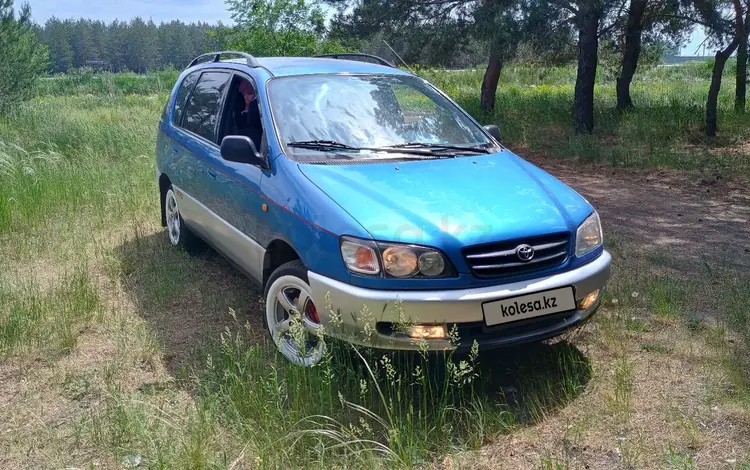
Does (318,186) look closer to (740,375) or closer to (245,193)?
(245,193)

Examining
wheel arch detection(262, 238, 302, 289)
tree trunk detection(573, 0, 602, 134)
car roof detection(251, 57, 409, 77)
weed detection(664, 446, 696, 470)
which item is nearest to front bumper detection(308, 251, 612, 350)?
wheel arch detection(262, 238, 302, 289)

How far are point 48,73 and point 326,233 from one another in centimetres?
1798

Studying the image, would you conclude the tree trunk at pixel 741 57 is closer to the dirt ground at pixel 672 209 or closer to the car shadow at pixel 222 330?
the dirt ground at pixel 672 209

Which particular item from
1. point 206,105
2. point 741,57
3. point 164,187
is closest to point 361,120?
point 206,105

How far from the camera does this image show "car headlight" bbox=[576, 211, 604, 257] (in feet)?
12.3

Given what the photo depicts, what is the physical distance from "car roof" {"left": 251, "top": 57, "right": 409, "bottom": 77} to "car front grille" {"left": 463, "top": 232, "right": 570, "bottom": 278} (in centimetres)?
215

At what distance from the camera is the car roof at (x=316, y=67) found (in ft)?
Answer: 16.2

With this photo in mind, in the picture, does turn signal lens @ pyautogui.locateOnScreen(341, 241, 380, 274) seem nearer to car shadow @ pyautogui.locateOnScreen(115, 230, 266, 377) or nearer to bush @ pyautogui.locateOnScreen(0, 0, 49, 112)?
car shadow @ pyautogui.locateOnScreen(115, 230, 266, 377)

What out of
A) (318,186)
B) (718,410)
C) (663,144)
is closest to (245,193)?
(318,186)

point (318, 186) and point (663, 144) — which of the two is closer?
point (318, 186)

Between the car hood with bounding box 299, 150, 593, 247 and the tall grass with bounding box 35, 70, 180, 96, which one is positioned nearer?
the car hood with bounding box 299, 150, 593, 247

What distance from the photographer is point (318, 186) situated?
12.5ft

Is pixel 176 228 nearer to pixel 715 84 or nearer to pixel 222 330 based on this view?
pixel 222 330

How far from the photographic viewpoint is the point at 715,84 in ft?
40.1
